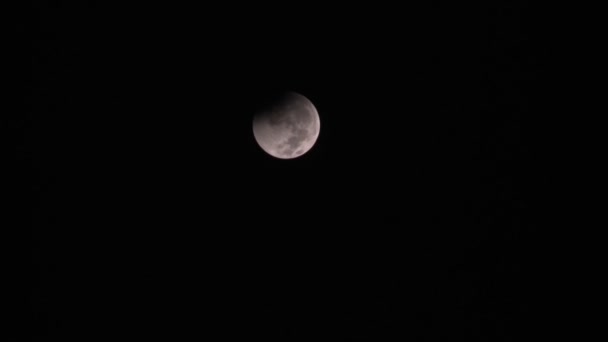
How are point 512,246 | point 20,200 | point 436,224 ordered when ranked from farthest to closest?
point 436,224, point 512,246, point 20,200

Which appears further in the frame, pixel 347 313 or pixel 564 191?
pixel 347 313

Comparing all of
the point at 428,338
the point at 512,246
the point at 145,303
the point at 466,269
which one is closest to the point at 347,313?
the point at 428,338

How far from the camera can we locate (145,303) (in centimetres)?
438

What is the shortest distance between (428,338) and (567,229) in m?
1.71

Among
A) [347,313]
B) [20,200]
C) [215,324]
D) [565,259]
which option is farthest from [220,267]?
[565,259]

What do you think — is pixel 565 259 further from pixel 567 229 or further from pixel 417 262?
pixel 417 262

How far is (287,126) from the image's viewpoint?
4098 millimetres

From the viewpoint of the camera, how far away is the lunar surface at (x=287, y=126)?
408cm

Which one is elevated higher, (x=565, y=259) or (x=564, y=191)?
(x=564, y=191)

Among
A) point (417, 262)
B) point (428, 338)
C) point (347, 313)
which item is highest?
point (417, 262)

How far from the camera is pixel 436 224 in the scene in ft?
14.8

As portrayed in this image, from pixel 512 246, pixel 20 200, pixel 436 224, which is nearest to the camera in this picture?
pixel 20 200

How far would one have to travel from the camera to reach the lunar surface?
408cm

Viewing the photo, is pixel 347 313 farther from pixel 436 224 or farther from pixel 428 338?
pixel 436 224
